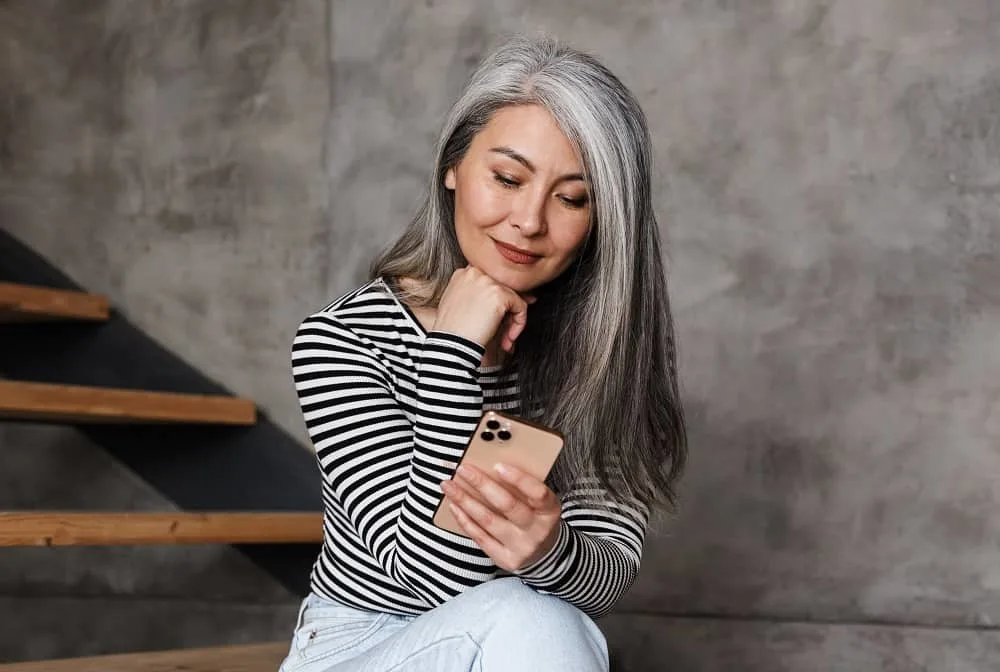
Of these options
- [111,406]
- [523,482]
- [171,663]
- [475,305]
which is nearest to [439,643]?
[523,482]

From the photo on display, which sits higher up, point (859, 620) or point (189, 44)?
point (189, 44)

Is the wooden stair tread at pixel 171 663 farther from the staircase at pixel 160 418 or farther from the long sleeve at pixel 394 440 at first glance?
the long sleeve at pixel 394 440

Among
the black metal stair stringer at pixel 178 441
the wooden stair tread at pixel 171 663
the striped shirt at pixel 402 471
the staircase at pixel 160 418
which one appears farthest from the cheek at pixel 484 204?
the black metal stair stringer at pixel 178 441

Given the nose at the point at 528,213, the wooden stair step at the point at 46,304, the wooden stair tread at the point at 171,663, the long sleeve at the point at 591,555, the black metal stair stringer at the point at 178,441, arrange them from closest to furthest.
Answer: the long sleeve at the point at 591,555 → the nose at the point at 528,213 → the wooden stair tread at the point at 171,663 → the wooden stair step at the point at 46,304 → the black metal stair stringer at the point at 178,441

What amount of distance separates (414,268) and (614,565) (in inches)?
19.0

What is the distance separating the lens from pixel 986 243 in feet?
7.72

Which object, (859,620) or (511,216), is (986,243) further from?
(511,216)

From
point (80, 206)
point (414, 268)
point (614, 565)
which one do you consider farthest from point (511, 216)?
point (80, 206)

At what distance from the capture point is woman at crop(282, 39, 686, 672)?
4.00 feet

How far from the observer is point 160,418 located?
2527 mm

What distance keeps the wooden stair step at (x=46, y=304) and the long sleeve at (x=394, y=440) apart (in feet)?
4.43

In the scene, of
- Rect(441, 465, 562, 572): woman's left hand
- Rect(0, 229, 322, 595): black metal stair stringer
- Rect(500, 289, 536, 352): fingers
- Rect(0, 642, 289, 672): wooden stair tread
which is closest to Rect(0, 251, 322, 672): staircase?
Rect(0, 229, 322, 595): black metal stair stringer

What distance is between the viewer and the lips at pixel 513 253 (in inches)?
58.1

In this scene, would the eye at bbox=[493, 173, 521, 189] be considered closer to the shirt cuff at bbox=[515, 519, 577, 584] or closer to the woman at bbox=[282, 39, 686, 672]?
the woman at bbox=[282, 39, 686, 672]
